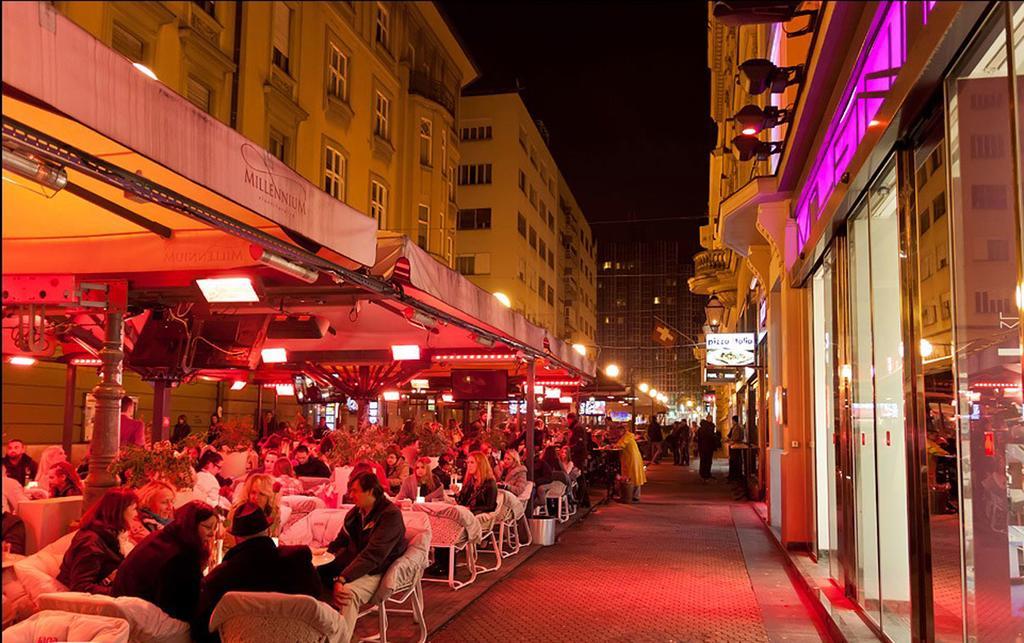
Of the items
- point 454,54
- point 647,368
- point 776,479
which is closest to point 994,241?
point 776,479

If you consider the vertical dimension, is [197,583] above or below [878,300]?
below

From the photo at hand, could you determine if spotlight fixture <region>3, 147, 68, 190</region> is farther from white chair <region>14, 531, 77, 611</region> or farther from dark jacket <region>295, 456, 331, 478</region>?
dark jacket <region>295, 456, 331, 478</region>

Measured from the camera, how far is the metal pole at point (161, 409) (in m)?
9.39

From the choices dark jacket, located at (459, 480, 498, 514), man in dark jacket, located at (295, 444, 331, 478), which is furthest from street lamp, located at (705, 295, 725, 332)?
dark jacket, located at (459, 480, 498, 514)

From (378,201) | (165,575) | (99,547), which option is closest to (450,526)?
(99,547)

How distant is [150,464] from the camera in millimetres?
7391

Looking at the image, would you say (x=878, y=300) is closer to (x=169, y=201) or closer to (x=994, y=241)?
(x=994, y=241)

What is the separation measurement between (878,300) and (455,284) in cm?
368

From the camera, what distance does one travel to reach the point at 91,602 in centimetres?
412

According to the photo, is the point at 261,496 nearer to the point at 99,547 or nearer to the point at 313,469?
the point at 99,547

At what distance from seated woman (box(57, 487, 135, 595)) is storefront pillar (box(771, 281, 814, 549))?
28.1 feet

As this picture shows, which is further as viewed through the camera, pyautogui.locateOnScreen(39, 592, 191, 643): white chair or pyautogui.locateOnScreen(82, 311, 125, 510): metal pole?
pyautogui.locateOnScreen(82, 311, 125, 510): metal pole

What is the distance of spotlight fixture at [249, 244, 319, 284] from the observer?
5.62 m

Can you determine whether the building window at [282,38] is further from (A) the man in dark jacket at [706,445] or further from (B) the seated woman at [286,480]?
(A) the man in dark jacket at [706,445]
